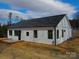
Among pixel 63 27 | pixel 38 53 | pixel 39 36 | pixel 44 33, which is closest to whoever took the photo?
pixel 38 53

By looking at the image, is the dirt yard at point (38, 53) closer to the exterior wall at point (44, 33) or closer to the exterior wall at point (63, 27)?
the exterior wall at point (44, 33)

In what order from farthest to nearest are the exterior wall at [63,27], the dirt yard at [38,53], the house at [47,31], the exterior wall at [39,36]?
the exterior wall at [63,27]
the exterior wall at [39,36]
the house at [47,31]
the dirt yard at [38,53]

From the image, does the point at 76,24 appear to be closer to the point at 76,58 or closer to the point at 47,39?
the point at 47,39

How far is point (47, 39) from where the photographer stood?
2552 cm

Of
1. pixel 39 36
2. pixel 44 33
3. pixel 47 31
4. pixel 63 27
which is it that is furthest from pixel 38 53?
pixel 63 27

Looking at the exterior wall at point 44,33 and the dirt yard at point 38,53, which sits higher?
the exterior wall at point 44,33

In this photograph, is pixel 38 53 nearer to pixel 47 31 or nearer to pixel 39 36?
pixel 47 31

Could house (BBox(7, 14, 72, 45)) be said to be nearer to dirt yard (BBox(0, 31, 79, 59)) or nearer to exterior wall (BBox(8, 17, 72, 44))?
exterior wall (BBox(8, 17, 72, 44))

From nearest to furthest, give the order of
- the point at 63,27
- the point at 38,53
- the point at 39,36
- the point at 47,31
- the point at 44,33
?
the point at 38,53, the point at 47,31, the point at 44,33, the point at 39,36, the point at 63,27

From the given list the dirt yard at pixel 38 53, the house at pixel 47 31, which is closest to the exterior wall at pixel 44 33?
the house at pixel 47 31

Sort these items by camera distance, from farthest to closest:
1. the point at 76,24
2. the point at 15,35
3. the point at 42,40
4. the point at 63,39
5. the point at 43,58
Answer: the point at 76,24, the point at 15,35, the point at 63,39, the point at 42,40, the point at 43,58

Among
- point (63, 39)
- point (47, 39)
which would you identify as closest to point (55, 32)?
point (47, 39)

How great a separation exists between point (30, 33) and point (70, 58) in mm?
15236

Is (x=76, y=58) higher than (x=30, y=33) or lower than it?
lower
